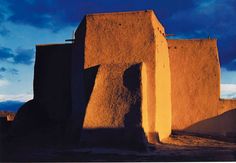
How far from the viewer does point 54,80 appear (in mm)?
18219

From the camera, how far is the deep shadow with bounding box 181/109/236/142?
57.0 feet

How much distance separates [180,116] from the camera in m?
17.4

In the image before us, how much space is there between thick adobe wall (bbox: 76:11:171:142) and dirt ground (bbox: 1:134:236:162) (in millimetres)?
1428

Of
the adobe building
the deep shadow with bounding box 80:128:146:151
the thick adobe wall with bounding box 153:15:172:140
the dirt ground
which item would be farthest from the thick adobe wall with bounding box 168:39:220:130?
the deep shadow with bounding box 80:128:146:151

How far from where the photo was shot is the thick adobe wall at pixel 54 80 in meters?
17.8


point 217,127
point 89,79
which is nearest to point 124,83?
point 89,79

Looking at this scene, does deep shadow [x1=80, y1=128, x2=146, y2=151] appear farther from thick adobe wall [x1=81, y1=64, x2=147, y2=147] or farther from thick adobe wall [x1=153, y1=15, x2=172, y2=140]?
thick adobe wall [x1=153, y1=15, x2=172, y2=140]

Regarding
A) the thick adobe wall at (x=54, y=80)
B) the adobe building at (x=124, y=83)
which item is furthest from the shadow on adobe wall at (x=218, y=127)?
the thick adobe wall at (x=54, y=80)

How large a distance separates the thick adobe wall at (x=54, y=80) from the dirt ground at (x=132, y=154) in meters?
3.53

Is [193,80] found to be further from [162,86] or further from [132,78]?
[132,78]

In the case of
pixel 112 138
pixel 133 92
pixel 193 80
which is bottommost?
pixel 112 138

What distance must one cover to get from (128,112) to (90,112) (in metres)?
1.21

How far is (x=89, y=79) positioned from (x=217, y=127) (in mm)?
6088

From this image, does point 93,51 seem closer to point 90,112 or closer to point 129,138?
point 90,112
